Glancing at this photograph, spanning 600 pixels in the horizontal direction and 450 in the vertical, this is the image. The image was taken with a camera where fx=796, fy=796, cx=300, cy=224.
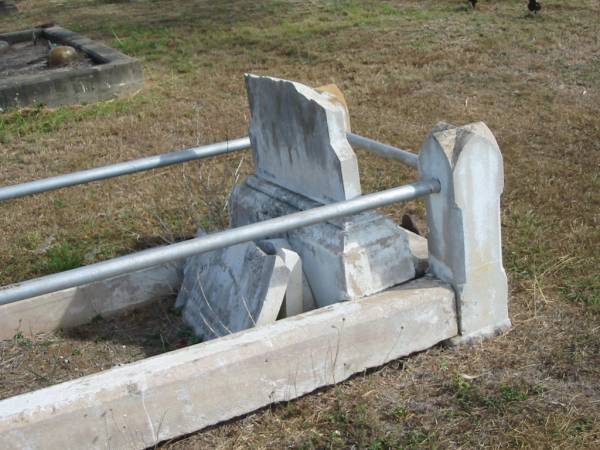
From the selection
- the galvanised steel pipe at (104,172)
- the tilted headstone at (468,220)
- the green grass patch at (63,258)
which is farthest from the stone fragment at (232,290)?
the green grass patch at (63,258)

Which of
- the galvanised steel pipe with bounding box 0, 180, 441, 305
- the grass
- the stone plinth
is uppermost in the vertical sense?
the galvanised steel pipe with bounding box 0, 180, 441, 305

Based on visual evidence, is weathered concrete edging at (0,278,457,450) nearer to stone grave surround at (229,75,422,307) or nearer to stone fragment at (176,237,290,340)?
stone grave surround at (229,75,422,307)

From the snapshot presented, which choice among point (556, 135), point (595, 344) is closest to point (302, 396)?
point (595, 344)

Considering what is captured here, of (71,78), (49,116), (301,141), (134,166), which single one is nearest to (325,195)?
(301,141)

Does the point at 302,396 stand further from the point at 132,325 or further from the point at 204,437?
the point at 132,325

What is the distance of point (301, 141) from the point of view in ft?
11.9

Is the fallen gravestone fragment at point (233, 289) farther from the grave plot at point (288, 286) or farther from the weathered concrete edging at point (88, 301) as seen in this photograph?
the weathered concrete edging at point (88, 301)

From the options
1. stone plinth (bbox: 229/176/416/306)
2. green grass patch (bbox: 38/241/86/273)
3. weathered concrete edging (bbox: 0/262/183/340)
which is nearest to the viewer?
stone plinth (bbox: 229/176/416/306)

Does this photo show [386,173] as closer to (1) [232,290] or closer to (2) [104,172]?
(1) [232,290]

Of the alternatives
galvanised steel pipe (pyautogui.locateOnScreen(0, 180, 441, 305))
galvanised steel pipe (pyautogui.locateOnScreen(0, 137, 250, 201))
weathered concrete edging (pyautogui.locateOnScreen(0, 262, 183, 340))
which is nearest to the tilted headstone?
galvanised steel pipe (pyautogui.locateOnScreen(0, 180, 441, 305))

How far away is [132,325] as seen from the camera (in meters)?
4.04

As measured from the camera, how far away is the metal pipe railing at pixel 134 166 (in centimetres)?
355

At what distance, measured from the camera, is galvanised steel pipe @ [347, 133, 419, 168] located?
12.0 feet

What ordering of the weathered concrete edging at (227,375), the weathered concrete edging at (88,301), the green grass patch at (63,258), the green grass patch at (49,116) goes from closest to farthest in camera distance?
the weathered concrete edging at (227,375)
the weathered concrete edging at (88,301)
the green grass patch at (63,258)
the green grass patch at (49,116)
